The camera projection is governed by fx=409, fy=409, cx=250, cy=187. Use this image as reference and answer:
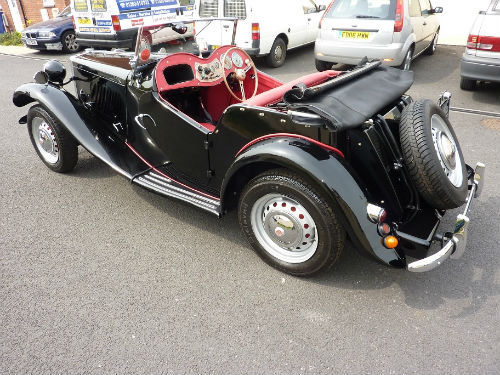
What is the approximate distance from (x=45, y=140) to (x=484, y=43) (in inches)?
243

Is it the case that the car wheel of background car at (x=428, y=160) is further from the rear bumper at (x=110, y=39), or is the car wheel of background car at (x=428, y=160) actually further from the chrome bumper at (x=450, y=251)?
the rear bumper at (x=110, y=39)

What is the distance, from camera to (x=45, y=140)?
4.55 metres

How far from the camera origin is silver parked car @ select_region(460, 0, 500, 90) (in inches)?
237

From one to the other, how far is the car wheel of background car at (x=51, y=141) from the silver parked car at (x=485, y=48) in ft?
19.2

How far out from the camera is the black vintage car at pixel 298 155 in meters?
2.64

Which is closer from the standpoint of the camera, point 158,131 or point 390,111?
point 390,111

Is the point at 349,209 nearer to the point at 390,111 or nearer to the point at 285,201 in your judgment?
the point at 285,201

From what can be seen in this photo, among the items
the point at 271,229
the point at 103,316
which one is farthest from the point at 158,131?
the point at 103,316

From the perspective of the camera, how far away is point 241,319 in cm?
277

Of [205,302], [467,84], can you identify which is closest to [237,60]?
[205,302]

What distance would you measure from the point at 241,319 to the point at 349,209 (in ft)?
3.41

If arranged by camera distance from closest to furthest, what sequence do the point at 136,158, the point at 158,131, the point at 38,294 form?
the point at 38,294 < the point at 158,131 < the point at 136,158

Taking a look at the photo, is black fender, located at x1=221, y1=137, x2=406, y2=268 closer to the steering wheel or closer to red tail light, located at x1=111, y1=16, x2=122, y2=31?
the steering wheel

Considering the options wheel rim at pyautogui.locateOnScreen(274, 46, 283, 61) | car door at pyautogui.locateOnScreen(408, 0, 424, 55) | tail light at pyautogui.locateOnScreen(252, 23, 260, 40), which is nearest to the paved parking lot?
car door at pyautogui.locateOnScreen(408, 0, 424, 55)
